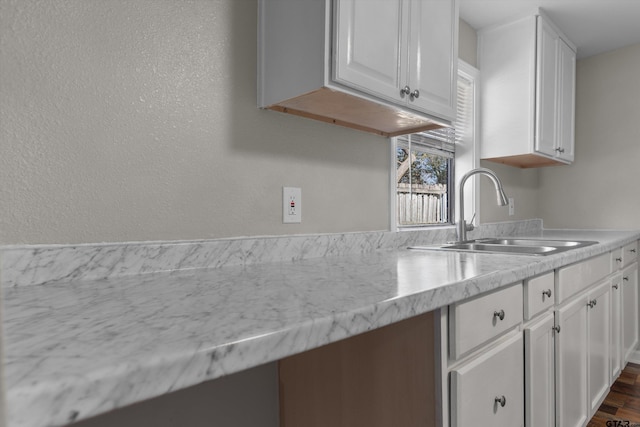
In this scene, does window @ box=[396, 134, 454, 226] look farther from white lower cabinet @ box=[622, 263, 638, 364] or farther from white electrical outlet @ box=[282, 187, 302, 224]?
white lower cabinet @ box=[622, 263, 638, 364]

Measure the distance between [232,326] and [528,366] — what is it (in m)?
1.04

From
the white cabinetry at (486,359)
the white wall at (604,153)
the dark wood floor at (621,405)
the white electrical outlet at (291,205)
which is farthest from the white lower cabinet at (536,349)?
the white wall at (604,153)

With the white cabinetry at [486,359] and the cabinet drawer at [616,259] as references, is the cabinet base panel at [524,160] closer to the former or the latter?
the cabinet drawer at [616,259]

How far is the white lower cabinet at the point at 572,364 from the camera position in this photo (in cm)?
145

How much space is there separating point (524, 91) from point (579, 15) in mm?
588

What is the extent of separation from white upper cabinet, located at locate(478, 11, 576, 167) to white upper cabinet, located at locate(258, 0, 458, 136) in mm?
1066

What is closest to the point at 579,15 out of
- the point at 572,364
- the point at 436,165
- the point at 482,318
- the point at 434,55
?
the point at 436,165

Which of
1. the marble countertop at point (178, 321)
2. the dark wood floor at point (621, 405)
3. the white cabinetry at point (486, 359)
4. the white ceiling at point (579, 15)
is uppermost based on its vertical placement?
the white ceiling at point (579, 15)

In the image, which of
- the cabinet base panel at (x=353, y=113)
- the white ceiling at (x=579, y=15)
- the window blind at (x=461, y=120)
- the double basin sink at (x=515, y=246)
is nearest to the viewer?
the cabinet base panel at (x=353, y=113)

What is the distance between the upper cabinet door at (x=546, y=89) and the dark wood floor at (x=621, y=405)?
1412mm

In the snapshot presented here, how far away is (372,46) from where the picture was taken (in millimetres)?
1272

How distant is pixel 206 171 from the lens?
3.94 feet

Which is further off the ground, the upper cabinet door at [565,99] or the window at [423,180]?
the upper cabinet door at [565,99]

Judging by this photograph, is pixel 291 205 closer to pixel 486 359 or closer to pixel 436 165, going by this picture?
pixel 486 359
